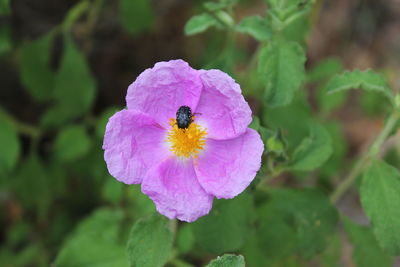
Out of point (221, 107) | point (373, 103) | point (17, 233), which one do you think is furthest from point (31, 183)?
point (373, 103)

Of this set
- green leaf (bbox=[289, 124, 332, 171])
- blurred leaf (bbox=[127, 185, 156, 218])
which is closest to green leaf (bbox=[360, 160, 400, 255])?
green leaf (bbox=[289, 124, 332, 171])

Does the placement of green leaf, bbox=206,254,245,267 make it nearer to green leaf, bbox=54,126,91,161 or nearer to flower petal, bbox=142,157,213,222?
flower petal, bbox=142,157,213,222

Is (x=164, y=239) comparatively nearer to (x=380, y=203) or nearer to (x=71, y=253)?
(x=71, y=253)

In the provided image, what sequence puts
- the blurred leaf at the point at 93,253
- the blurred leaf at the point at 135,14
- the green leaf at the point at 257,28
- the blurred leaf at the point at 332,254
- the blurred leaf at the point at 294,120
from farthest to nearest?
the blurred leaf at the point at 135,14, the blurred leaf at the point at 332,254, the blurred leaf at the point at 294,120, the blurred leaf at the point at 93,253, the green leaf at the point at 257,28

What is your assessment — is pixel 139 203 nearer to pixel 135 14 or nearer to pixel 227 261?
pixel 227 261

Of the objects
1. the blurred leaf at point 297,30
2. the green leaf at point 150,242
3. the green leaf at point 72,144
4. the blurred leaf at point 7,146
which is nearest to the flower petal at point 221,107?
the green leaf at point 150,242

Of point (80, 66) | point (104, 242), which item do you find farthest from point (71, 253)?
point (80, 66)

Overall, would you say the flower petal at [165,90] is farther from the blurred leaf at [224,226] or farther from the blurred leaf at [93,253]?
the blurred leaf at [93,253]
